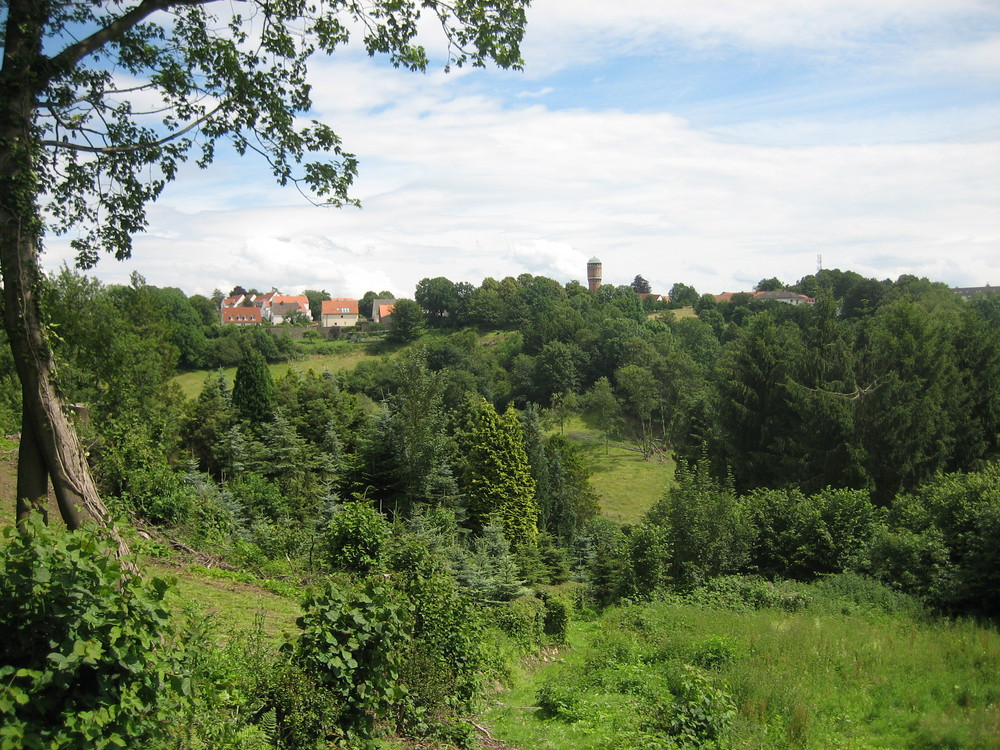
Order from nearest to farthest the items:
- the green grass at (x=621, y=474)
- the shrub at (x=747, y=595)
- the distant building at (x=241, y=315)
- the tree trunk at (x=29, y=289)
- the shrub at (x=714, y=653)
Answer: the tree trunk at (x=29, y=289)
the shrub at (x=714, y=653)
the shrub at (x=747, y=595)
the green grass at (x=621, y=474)
the distant building at (x=241, y=315)

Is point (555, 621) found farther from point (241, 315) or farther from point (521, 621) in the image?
point (241, 315)

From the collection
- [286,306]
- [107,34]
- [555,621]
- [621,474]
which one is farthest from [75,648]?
[286,306]

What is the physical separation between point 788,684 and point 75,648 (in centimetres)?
854

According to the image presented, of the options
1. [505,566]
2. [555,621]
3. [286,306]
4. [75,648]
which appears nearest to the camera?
[75,648]

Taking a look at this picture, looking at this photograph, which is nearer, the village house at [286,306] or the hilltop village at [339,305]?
the hilltop village at [339,305]

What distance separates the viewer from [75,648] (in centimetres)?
361

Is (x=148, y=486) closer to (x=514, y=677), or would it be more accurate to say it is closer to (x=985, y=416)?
(x=514, y=677)

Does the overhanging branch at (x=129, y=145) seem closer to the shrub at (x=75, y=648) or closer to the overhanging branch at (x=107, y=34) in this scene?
the overhanging branch at (x=107, y=34)

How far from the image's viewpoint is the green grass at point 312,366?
2267 inches

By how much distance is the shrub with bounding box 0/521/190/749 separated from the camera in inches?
140

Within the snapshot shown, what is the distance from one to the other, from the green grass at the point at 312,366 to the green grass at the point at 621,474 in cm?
2244

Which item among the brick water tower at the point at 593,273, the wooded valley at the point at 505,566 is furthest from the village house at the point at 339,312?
the wooded valley at the point at 505,566

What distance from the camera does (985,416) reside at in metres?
30.7

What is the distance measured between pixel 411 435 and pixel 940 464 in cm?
2268
